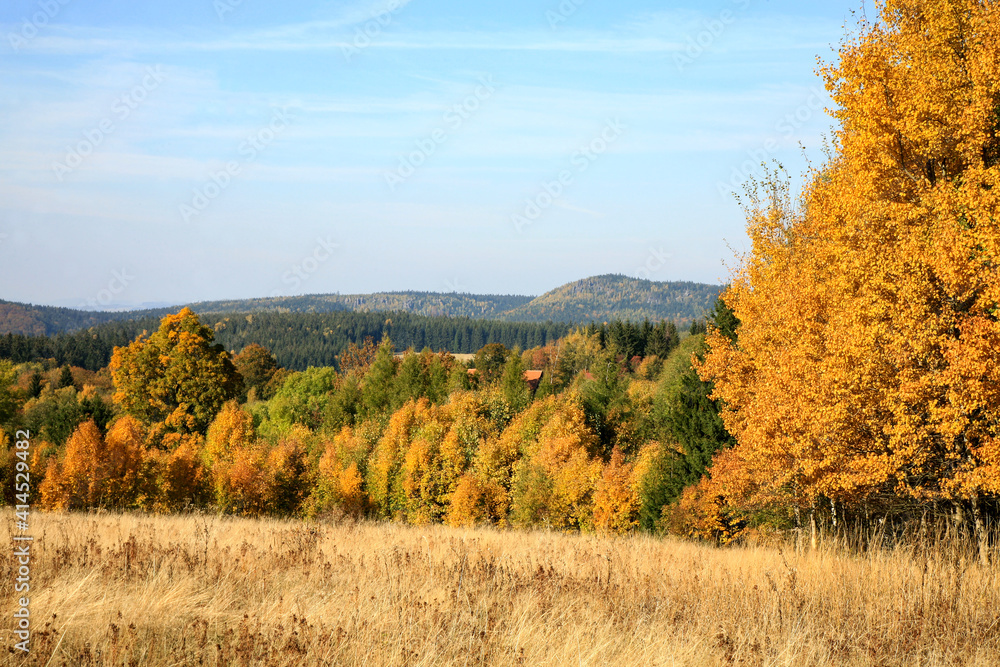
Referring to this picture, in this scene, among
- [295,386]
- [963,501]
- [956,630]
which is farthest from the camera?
[295,386]

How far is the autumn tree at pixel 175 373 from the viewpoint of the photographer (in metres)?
52.3

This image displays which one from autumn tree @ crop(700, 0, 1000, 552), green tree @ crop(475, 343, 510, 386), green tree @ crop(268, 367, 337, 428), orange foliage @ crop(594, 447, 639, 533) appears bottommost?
orange foliage @ crop(594, 447, 639, 533)

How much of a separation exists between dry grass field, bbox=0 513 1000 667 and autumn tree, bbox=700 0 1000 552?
350 centimetres

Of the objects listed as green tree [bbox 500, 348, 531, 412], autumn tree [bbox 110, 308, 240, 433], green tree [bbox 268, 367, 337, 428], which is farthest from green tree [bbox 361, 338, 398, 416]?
autumn tree [bbox 110, 308, 240, 433]

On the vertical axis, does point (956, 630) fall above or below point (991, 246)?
below

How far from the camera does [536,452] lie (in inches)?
2254

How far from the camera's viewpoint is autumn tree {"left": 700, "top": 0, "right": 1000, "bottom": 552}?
441 inches

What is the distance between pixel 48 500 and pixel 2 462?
852 cm

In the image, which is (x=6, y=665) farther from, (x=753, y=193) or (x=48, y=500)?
(x=48, y=500)

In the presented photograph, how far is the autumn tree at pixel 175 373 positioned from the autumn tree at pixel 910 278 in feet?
155

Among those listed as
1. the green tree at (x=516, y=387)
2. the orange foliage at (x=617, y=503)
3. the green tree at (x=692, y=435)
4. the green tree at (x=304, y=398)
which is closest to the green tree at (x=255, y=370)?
the green tree at (x=304, y=398)

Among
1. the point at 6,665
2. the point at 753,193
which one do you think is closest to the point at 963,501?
the point at 753,193

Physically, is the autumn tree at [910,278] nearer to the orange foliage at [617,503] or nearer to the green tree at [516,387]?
the orange foliage at [617,503]

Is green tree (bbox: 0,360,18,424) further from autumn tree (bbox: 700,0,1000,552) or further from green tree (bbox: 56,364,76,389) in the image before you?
autumn tree (bbox: 700,0,1000,552)
